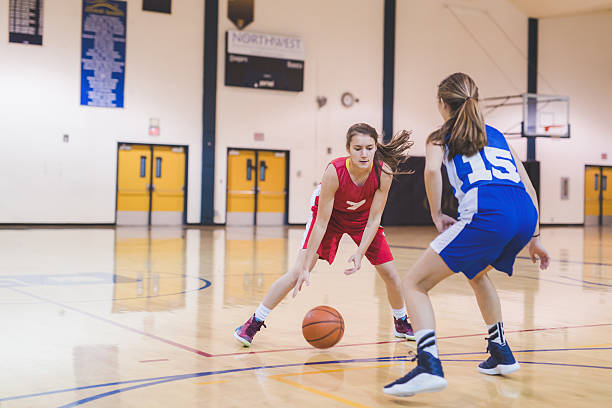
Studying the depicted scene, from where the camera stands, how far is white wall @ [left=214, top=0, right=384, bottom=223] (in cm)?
2006

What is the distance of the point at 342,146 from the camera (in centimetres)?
2133

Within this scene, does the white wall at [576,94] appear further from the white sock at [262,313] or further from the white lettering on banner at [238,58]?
the white sock at [262,313]

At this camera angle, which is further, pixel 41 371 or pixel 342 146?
pixel 342 146

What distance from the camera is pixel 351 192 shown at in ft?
14.7

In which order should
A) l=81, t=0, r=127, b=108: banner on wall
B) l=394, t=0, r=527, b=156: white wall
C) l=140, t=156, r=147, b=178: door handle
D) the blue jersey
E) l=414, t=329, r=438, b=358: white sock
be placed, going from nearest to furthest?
1. l=414, t=329, r=438, b=358: white sock
2. the blue jersey
3. l=81, t=0, r=127, b=108: banner on wall
4. l=140, t=156, r=147, b=178: door handle
5. l=394, t=0, r=527, b=156: white wall

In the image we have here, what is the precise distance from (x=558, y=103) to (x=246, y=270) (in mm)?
15799

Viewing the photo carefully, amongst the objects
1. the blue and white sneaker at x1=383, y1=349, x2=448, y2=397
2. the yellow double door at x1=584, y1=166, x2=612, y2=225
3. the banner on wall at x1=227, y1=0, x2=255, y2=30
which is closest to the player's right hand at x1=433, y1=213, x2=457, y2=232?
the blue and white sneaker at x1=383, y1=349, x2=448, y2=397

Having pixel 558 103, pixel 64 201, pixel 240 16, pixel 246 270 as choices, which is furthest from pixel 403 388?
pixel 558 103

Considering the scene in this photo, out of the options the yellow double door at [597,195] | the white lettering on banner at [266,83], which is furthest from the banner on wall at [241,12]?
the yellow double door at [597,195]

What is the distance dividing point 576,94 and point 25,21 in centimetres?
1803

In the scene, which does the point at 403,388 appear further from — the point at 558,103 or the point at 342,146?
the point at 558,103

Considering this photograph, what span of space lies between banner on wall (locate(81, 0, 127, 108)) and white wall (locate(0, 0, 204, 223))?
0.57ft

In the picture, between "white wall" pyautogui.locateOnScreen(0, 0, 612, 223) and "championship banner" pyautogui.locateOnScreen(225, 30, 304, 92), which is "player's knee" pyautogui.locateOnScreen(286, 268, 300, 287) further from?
"championship banner" pyautogui.locateOnScreen(225, 30, 304, 92)

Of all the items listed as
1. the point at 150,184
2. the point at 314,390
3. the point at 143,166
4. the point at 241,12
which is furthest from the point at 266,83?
the point at 314,390
